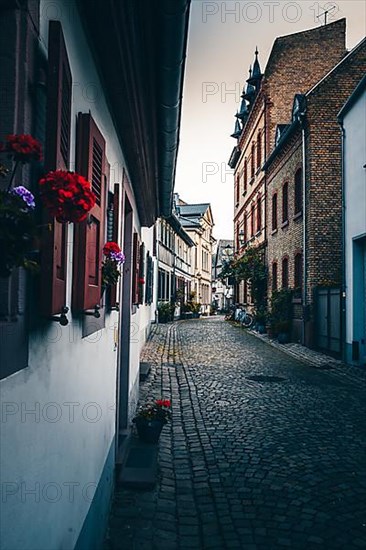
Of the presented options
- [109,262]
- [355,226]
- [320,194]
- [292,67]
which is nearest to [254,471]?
[109,262]

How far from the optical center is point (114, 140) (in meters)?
3.90

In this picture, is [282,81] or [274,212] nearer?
[274,212]

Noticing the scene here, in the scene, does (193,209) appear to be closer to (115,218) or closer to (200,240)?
(200,240)

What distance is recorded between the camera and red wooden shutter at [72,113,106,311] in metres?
2.23

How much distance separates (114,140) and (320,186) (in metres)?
12.4

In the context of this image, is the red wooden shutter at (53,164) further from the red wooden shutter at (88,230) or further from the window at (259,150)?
the window at (259,150)

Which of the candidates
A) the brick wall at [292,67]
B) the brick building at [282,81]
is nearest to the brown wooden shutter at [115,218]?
the brick building at [282,81]

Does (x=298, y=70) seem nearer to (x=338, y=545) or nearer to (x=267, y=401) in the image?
(x=267, y=401)

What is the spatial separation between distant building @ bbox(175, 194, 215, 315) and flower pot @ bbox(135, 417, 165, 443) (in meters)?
38.1

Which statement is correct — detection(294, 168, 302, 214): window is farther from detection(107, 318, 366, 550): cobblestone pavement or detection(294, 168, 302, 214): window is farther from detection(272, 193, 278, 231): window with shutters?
detection(107, 318, 366, 550): cobblestone pavement

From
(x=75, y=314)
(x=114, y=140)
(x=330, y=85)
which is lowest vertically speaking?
(x=75, y=314)

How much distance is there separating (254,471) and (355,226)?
323 inches

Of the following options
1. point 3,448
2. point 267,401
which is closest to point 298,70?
point 267,401

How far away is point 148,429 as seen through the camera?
5141 millimetres
